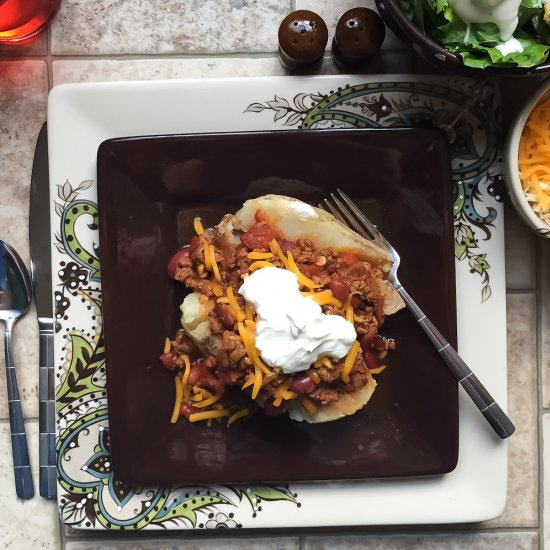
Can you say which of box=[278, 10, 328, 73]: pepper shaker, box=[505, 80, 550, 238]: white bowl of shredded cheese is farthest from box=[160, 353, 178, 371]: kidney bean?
box=[505, 80, 550, 238]: white bowl of shredded cheese

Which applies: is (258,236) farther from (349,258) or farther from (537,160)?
(537,160)

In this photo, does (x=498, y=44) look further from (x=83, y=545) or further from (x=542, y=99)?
(x=83, y=545)

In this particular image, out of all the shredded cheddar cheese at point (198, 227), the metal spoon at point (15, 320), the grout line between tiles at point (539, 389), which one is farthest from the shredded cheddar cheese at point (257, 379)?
the grout line between tiles at point (539, 389)

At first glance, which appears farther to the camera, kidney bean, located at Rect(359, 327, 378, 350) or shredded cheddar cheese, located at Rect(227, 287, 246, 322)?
kidney bean, located at Rect(359, 327, 378, 350)

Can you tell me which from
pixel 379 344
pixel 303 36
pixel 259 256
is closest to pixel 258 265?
Result: pixel 259 256

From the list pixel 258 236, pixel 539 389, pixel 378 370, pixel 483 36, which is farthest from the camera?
pixel 539 389

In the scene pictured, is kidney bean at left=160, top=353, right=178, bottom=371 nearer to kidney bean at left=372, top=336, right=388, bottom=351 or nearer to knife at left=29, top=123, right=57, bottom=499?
knife at left=29, top=123, right=57, bottom=499
